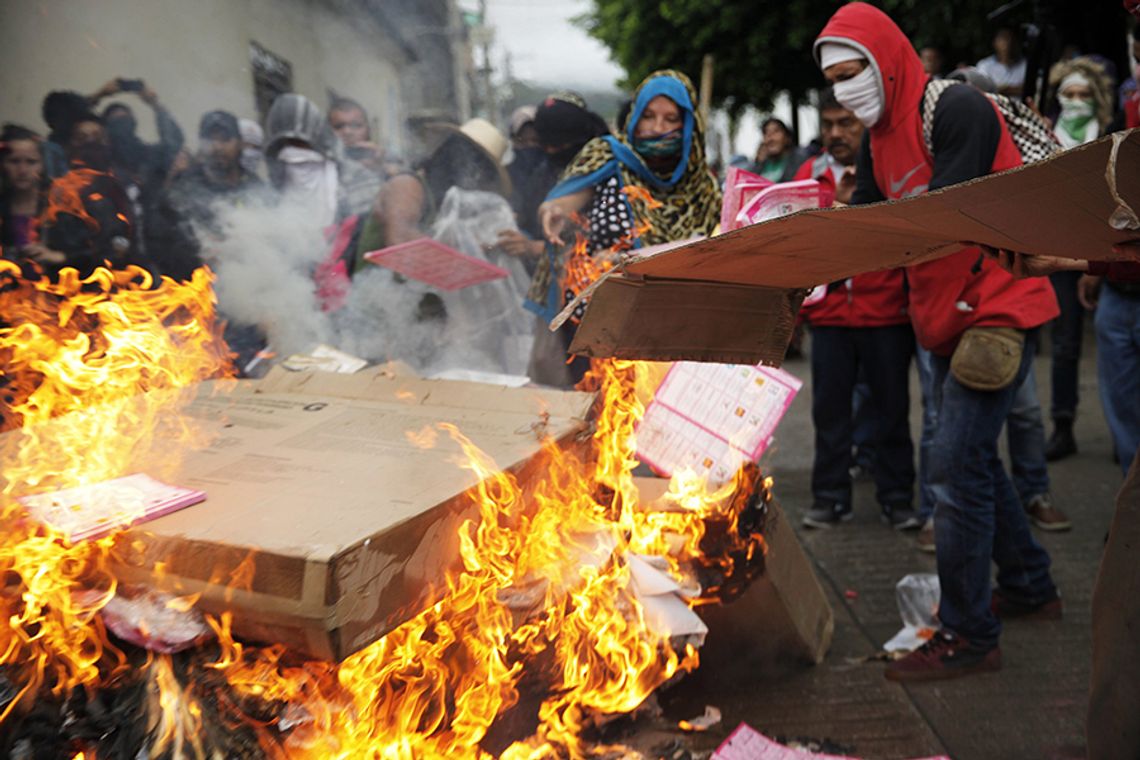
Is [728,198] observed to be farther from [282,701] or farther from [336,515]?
[282,701]

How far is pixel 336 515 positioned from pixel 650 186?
2.61m

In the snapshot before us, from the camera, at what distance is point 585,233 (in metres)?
3.79

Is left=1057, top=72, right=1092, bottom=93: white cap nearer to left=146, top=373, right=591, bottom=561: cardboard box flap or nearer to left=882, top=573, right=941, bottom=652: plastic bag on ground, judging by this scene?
left=882, top=573, right=941, bottom=652: plastic bag on ground

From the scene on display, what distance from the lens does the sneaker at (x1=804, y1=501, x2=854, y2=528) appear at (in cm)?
434

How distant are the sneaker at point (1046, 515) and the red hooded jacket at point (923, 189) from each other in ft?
5.56

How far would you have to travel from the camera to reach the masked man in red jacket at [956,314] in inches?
102

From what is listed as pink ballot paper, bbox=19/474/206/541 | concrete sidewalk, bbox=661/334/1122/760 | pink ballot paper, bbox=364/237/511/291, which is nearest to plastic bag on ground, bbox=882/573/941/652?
concrete sidewalk, bbox=661/334/1122/760

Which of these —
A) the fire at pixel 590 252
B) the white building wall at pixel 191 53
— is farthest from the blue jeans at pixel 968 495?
the white building wall at pixel 191 53

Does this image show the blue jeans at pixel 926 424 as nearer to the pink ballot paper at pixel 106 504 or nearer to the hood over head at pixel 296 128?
the pink ballot paper at pixel 106 504

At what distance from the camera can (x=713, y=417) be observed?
9.59ft

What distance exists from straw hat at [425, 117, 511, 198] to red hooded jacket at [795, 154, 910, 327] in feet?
7.27

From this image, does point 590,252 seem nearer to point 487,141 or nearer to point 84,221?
point 487,141

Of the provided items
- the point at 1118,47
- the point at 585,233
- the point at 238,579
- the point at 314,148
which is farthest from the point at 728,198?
the point at 1118,47

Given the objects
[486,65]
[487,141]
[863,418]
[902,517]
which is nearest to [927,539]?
[902,517]
